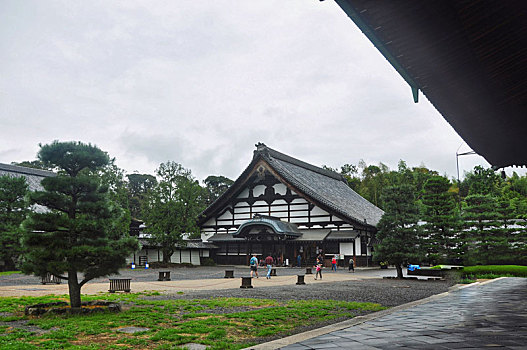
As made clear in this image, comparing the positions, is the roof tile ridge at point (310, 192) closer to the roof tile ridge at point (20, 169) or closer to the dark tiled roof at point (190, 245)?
the dark tiled roof at point (190, 245)

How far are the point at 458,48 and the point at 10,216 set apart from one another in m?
26.3

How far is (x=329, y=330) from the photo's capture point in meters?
6.93

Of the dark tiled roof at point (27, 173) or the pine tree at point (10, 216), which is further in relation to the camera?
Result: the dark tiled roof at point (27, 173)

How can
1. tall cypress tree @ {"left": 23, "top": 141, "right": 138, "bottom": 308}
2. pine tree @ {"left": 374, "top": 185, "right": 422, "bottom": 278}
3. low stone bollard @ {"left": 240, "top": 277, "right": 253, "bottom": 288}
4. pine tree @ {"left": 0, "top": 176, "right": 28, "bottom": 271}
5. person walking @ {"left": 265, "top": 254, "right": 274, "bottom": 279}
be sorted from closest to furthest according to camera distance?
tall cypress tree @ {"left": 23, "top": 141, "right": 138, "bottom": 308}
low stone bollard @ {"left": 240, "top": 277, "right": 253, "bottom": 288}
person walking @ {"left": 265, "top": 254, "right": 274, "bottom": 279}
pine tree @ {"left": 374, "top": 185, "right": 422, "bottom": 278}
pine tree @ {"left": 0, "top": 176, "right": 28, "bottom": 271}

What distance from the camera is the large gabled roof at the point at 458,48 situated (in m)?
3.45

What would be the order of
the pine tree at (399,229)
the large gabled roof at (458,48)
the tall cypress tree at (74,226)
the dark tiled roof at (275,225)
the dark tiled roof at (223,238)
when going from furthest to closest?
the dark tiled roof at (223,238), the dark tiled roof at (275,225), the pine tree at (399,229), the tall cypress tree at (74,226), the large gabled roof at (458,48)

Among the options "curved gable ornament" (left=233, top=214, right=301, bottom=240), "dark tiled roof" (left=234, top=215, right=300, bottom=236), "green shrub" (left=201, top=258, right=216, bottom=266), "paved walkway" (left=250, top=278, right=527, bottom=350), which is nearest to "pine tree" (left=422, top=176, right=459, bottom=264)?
"dark tiled roof" (left=234, top=215, right=300, bottom=236)

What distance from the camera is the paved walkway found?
560cm

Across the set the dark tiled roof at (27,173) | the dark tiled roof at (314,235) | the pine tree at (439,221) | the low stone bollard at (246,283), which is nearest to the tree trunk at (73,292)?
the low stone bollard at (246,283)

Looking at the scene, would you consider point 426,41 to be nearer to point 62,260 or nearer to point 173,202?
point 62,260

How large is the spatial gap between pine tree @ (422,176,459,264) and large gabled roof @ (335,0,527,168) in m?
18.3

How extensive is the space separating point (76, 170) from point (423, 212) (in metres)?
19.5

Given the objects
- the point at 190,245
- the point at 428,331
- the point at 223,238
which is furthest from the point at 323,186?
the point at 428,331

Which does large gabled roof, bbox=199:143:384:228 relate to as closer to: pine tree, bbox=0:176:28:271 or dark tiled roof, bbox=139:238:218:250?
dark tiled roof, bbox=139:238:218:250
